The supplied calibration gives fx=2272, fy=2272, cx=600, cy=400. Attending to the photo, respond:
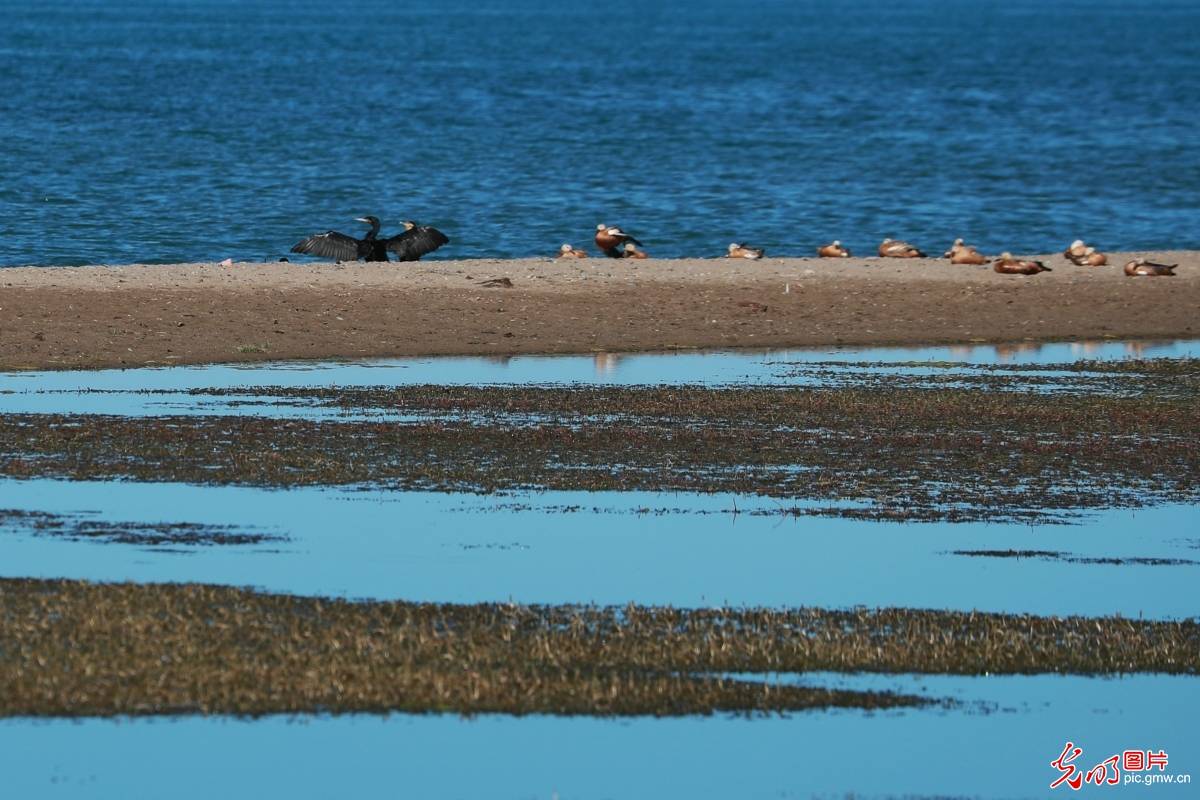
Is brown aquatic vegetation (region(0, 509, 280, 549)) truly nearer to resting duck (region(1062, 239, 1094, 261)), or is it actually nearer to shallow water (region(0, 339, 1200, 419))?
shallow water (region(0, 339, 1200, 419))

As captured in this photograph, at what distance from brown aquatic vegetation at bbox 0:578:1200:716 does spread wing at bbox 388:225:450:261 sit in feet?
59.6

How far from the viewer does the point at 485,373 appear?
19703 millimetres

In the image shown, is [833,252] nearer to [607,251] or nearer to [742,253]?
[742,253]

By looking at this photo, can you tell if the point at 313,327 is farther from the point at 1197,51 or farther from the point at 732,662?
the point at 1197,51

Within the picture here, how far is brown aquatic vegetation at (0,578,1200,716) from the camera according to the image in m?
8.90

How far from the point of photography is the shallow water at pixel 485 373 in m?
17.0

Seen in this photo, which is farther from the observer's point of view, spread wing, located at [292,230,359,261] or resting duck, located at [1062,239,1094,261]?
resting duck, located at [1062,239,1094,261]

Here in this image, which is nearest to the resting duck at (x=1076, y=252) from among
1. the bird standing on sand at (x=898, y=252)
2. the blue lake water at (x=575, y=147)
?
the bird standing on sand at (x=898, y=252)

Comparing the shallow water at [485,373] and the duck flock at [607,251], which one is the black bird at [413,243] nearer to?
the duck flock at [607,251]

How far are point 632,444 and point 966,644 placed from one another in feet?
18.5

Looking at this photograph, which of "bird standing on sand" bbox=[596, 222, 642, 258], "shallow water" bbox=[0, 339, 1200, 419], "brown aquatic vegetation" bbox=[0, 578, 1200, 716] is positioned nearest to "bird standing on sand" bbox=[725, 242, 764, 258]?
"bird standing on sand" bbox=[596, 222, 642, 258]

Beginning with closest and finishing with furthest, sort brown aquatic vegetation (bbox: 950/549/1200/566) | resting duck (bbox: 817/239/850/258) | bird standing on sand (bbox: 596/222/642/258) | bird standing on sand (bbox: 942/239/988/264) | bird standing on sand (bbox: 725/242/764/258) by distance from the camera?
brown aquatic vegetation (bbox: 950/549/1200/566), bird standing on sand (bbox: 942/239/988/264), bird standing on sand (bbox: 725/242/764/258), resting duck (bbox: 817/239/850/258), bird standing on sand (bbox: 596/222/642/258)

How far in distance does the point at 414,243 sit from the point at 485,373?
30.3 feet

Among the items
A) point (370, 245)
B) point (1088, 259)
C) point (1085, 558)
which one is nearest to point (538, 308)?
point (370, 245)
